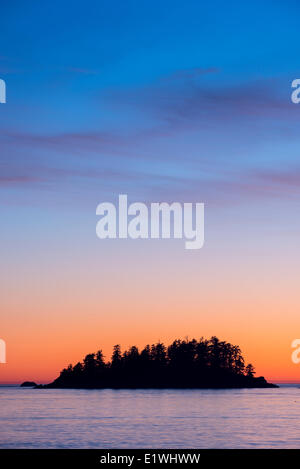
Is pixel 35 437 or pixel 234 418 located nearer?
pixel 35 437

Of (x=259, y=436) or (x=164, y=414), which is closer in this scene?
(x=259, y=436)

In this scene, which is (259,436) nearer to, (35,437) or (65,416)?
(35,437)
